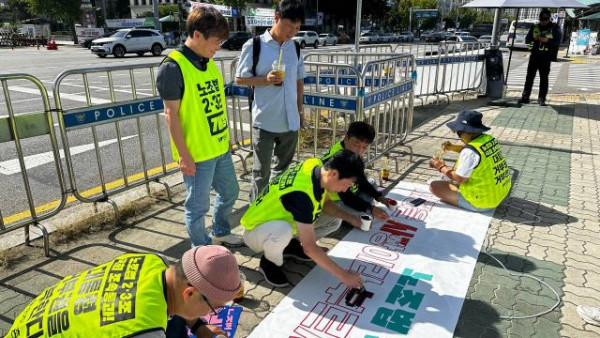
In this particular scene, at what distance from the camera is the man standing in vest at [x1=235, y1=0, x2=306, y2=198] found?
3.29m

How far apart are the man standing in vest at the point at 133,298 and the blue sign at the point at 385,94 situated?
314 cm

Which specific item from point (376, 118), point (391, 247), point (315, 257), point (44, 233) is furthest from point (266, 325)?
point (376, 118)

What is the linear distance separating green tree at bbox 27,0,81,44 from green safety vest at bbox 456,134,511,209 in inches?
1790

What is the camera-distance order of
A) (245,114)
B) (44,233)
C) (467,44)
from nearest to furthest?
(44,233) < (245,114) < (467,44)

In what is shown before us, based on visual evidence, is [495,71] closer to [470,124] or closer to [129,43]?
[470,124]

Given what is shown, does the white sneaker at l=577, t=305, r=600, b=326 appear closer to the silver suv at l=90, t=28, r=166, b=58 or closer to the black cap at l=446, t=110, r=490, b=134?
the black cap at l=446, t=110, r=490, b=134

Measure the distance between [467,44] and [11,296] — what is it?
9.93 metres

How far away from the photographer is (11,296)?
109 inches

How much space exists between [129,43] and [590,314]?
2530 cm

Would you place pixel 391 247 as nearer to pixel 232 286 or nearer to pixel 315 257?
pixel 315 257

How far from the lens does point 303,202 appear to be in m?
2.56

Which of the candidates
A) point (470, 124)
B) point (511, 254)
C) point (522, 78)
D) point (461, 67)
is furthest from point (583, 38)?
point (511, 254)

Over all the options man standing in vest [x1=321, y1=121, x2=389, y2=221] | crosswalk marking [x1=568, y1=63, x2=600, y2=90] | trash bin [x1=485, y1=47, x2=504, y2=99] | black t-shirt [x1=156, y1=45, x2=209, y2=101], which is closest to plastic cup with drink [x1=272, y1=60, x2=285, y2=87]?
man standing in vest [x1=321, y1=121, x2=389, y2=221]

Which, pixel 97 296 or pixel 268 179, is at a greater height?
pixel 97 296
